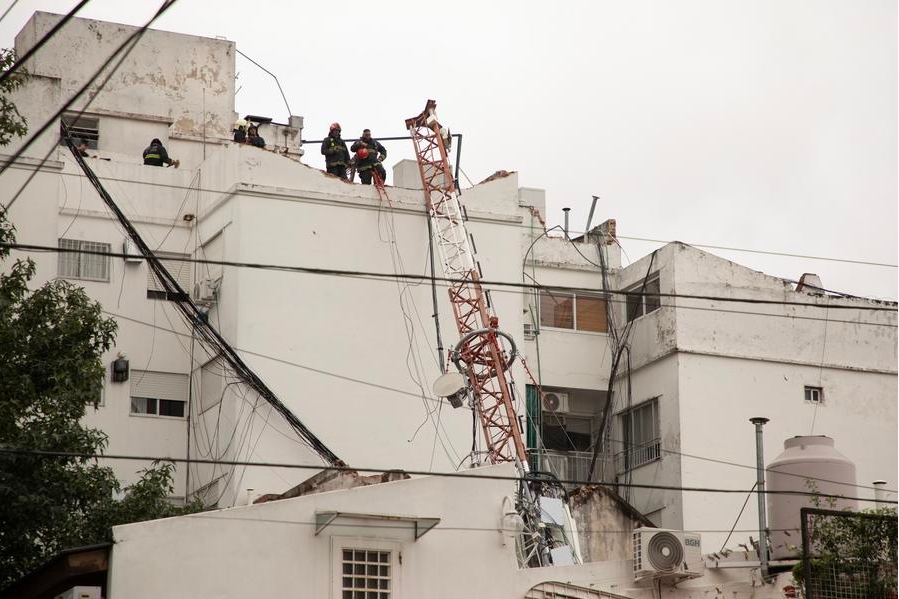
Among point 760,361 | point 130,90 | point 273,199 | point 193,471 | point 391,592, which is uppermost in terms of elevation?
point 130,90

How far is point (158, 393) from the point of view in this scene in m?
41.4

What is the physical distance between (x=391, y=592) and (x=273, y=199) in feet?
55.8

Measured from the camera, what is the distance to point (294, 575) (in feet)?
80.4

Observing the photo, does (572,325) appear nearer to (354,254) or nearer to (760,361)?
(760,361)

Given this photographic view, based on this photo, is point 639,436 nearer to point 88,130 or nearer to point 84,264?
point 84,264

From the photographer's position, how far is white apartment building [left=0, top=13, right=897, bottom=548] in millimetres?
39625

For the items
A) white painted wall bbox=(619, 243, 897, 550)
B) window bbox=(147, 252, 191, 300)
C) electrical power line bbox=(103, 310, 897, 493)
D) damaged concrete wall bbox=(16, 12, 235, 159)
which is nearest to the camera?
electrical power line bbox=(103, 310, 897, 493)

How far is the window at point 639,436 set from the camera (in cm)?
4384

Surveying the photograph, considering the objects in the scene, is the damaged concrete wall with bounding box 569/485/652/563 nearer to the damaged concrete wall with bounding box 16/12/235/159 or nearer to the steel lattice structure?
the steel lattice structure

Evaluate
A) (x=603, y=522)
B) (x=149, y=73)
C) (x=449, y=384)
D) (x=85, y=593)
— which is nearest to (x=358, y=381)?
(x=449, y=384)

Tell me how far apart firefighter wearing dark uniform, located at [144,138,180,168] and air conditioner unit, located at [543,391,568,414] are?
11.6 metres

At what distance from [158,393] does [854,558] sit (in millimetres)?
20702

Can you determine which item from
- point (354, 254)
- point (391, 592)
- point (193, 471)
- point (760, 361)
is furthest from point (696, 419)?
point (391, 592)

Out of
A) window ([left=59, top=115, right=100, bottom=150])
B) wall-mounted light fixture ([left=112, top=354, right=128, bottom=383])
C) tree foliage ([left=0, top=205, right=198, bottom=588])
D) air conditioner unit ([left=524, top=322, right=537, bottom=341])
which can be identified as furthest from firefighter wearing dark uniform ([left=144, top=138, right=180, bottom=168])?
tree foliage ([left=0, top=205, right=198, bottom=588])
